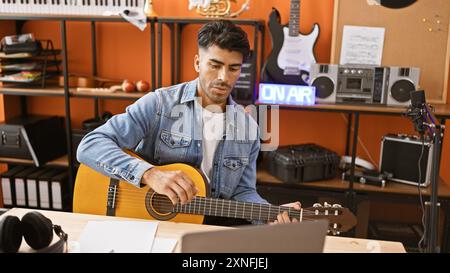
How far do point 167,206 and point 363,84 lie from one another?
153 cm

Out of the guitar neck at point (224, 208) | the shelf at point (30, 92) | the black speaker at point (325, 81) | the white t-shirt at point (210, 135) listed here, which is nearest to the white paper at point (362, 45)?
the black speaker at point (325, 81)

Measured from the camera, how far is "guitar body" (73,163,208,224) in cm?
164

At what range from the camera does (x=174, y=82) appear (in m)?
3.06

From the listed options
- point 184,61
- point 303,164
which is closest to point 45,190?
point 184,61

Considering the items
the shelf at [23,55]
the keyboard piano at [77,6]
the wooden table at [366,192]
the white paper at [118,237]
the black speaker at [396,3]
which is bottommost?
the wooden table at [366,192]

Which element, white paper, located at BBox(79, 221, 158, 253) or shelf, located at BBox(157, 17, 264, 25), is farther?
shelf, located at BBox(157, 17, 264, 25)

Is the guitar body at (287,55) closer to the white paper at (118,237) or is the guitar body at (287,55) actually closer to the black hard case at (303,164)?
the black hard case at (303,164)

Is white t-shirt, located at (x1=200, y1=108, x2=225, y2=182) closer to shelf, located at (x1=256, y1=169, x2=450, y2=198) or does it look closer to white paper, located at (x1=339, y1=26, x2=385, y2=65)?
shelf, located at (x1=256, y1=169, x2=450, y2=198)

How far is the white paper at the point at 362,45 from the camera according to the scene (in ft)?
9.18

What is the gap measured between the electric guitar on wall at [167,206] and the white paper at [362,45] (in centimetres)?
158

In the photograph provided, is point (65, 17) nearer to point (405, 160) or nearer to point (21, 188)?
point (21, 188)

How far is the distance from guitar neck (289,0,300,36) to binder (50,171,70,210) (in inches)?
71.5

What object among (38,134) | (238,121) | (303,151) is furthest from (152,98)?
(38,134)

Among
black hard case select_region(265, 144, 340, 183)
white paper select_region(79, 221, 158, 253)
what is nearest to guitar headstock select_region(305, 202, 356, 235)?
white paper select_region(79, 221, 158, 253)
